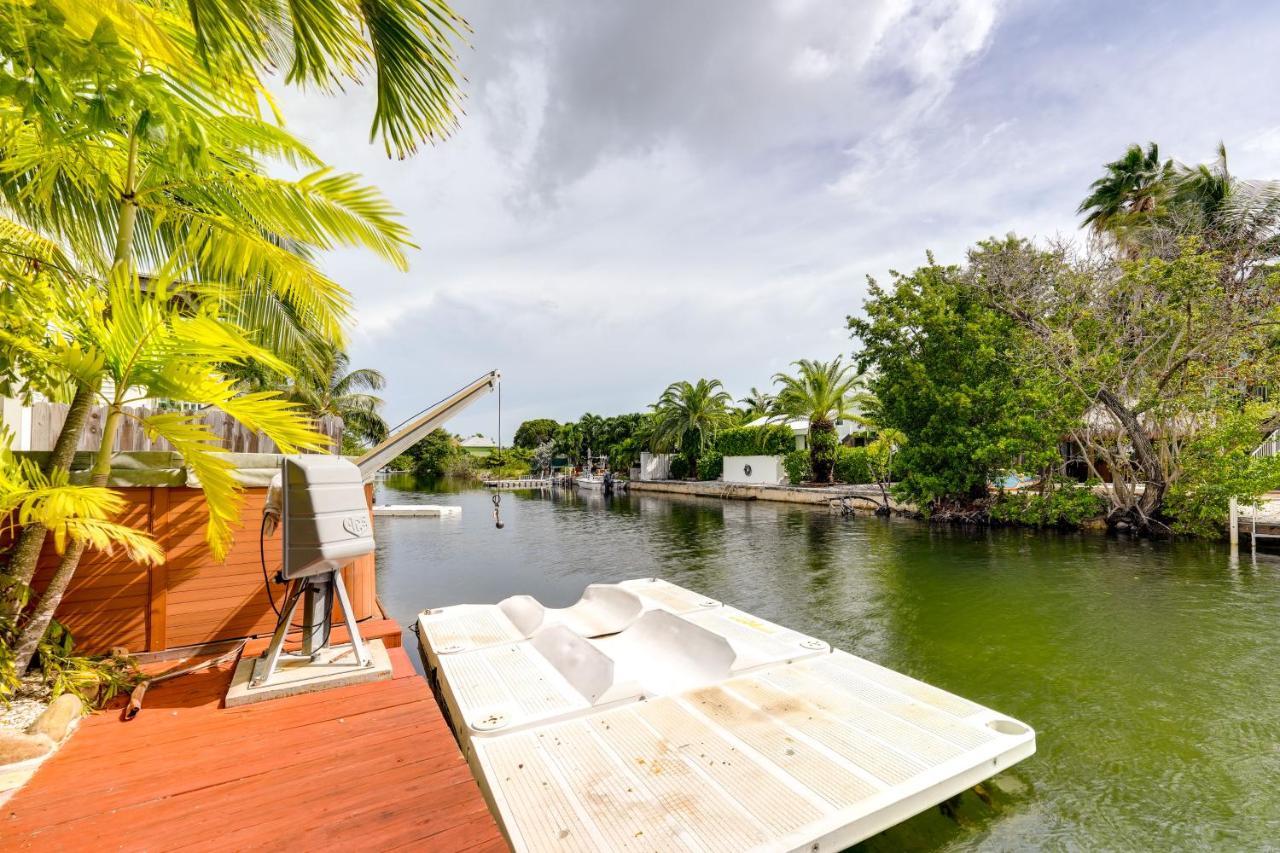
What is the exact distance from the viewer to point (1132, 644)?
7.14 meters

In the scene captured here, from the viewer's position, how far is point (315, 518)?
3131 millimetres

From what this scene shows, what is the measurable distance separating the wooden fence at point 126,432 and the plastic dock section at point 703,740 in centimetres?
247

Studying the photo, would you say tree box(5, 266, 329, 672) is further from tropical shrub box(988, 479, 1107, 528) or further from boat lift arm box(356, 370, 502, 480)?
tropical shrub box(988, 479, 1107, 528)

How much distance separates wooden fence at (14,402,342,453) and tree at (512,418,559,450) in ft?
206

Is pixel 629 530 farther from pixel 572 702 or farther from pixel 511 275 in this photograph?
pixel 572 702

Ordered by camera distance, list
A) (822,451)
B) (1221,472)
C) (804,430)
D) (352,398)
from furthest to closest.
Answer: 1. (804,430)
2. (822,451)
3. (352,398)
4. (1221,472)

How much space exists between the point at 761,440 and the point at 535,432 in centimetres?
4354

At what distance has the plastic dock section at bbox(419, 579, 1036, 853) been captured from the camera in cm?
266

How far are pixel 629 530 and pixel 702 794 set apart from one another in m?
17.2

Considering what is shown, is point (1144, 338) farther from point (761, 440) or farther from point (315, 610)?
point (315, 610)

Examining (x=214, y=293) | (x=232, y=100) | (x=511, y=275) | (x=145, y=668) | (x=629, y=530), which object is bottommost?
(x=629, y=530)

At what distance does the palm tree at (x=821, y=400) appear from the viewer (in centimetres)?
2878

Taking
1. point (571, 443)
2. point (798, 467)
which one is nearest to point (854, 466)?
point (798, 467)

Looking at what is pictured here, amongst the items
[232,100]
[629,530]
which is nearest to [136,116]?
[232,100]
